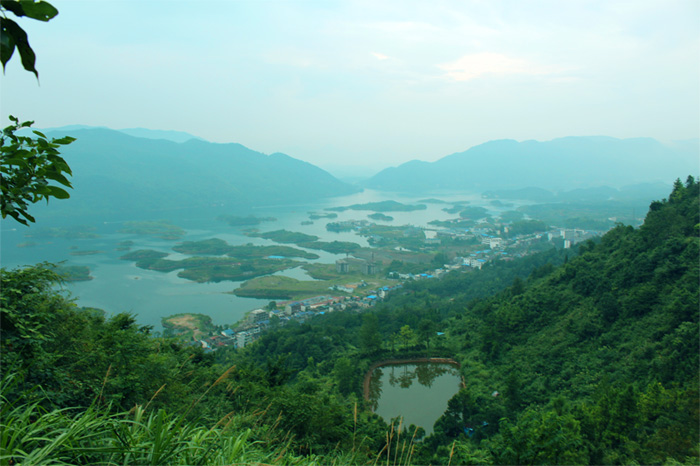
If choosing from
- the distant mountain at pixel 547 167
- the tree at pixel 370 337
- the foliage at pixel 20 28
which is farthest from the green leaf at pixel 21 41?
the distant mountain at pixel 547 167

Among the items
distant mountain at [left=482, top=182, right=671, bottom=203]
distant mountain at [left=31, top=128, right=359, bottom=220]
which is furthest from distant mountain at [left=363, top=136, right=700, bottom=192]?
distant mountain at [left=31, top=128, right=359, bottom=220]

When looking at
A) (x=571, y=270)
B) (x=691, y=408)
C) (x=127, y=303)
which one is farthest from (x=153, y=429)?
(x=127, y=303)

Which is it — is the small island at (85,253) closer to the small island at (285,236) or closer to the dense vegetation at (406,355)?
the small island at (285,236)

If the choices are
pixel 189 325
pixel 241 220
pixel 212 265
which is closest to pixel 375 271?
pixel 212 265

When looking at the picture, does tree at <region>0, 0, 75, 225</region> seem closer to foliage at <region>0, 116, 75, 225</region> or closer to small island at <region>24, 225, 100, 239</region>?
foliage at <region>0, 116, 75, 225</region>

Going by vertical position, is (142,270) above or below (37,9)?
below

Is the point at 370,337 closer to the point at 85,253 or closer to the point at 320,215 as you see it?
the point at 85,253

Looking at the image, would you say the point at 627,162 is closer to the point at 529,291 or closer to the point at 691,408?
the point at 529,291
